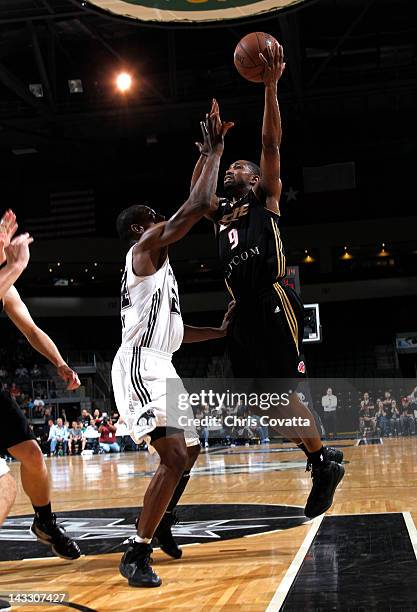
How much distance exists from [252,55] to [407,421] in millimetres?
17859

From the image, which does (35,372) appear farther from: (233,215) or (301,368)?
(301,368)

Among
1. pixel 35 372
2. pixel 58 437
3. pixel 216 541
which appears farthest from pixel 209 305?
pixel 216 541

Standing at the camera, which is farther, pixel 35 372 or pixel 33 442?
pixel 35 372

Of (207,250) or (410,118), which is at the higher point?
(410,118)

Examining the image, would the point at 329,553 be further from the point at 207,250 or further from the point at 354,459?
the point at 207,250

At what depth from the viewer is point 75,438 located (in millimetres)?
22016

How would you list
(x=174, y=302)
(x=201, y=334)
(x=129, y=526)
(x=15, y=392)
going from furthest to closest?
(x=15, y=392)
(x=129, y=526)
(x=201, y=334)
(x=174, y=302)

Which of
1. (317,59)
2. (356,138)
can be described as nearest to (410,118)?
(356,138)

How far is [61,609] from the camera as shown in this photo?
12.4ft

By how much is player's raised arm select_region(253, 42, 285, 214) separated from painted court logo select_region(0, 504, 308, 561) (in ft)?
8.69

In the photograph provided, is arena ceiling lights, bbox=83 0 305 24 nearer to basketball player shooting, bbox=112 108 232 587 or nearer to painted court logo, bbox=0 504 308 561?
basketball player shooting, bbox=112 108 232 587

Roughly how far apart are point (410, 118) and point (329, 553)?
2085 cm

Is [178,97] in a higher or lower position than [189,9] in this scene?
higher

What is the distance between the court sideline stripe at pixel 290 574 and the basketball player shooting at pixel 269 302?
324 mm
